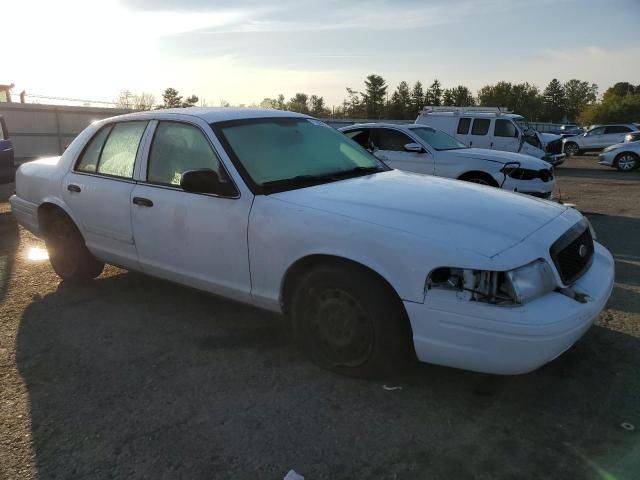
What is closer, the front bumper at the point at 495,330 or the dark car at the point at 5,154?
the front bumper at the point at 495,330

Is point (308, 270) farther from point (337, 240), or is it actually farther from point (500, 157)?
point (500, 157)

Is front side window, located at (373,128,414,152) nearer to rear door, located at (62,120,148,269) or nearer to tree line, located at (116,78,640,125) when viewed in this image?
rear door, located at (62,120,148,269)

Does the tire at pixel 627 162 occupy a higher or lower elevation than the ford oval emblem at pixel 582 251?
lower

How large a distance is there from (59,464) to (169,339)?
56.9 inches

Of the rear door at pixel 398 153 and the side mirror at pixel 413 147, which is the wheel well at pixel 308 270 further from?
the rear door at pixel 398 153

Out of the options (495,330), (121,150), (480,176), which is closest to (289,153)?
(121,150)

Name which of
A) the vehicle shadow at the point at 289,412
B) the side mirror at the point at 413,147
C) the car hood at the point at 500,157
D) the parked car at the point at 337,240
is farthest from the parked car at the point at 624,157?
the parked car at the point at 337,240

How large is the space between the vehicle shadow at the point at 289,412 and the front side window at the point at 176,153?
1.18 m

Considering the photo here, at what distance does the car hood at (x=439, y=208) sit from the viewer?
2.92 m

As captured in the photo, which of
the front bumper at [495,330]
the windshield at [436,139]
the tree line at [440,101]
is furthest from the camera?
the tree line at [440,101]

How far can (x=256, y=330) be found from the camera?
412 cm

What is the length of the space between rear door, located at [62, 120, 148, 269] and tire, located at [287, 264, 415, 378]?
68.4 inches

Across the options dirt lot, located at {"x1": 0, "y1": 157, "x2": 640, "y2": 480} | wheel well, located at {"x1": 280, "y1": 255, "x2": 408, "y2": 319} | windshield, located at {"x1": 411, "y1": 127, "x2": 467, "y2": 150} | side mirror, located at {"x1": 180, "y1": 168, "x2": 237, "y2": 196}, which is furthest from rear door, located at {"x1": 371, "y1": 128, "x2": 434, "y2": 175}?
wheel well, located at {"x1": 280, "y1": 255, "x2": 408, "y2": 319}

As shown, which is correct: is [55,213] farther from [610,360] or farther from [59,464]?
[610,360]
